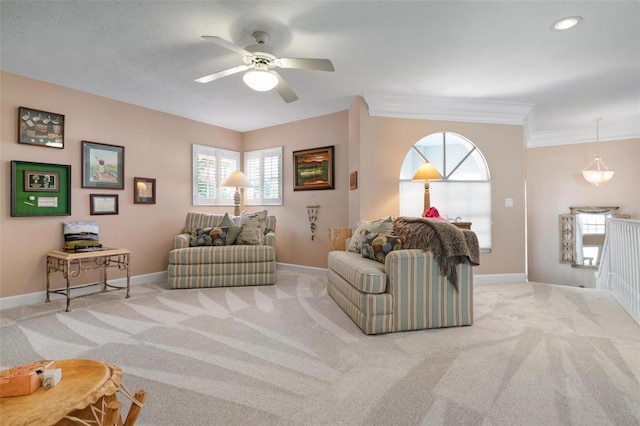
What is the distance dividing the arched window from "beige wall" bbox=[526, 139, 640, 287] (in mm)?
2577

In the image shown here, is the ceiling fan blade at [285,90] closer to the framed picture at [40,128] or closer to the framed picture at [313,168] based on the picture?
the framed picture at [313,168]

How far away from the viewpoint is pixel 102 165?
4.25 m

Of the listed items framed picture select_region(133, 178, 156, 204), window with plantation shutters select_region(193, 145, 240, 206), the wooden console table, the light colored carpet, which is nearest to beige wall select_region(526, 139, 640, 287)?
the light colored carpet

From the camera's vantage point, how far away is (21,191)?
3539 mm

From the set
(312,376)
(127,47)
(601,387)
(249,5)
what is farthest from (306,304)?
(127,47)

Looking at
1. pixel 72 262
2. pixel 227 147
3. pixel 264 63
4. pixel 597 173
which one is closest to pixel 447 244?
pixel 264 63

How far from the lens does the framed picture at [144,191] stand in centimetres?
461

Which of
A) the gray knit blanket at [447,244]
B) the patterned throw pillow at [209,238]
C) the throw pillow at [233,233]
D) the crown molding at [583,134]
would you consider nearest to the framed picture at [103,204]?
the patterned throw pillow at [209,238]

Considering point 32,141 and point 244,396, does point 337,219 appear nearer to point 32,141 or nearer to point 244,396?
point 244,396

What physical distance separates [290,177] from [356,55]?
2663 millimetres

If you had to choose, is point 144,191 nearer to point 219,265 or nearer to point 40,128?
point 40,128

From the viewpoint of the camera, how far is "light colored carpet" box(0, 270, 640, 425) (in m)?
1.68

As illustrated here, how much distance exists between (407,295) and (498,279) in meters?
2.67

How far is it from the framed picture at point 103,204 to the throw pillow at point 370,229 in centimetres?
320
